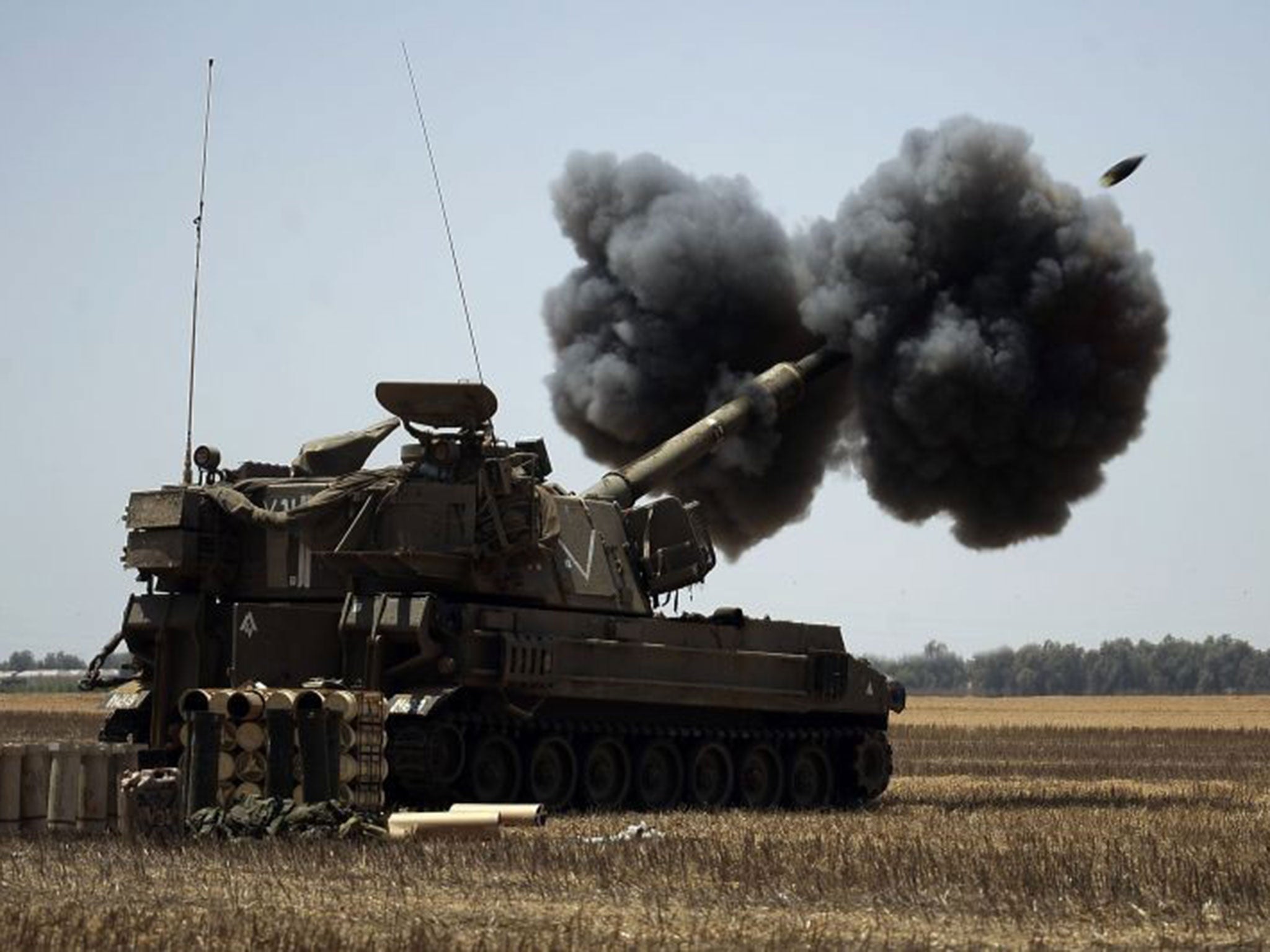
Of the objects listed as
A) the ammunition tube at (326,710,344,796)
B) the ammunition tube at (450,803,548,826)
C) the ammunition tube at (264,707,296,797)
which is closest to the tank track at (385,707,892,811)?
the ammunition tube at (450,803,548,826)

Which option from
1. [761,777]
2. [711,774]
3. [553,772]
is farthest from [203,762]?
[761,777]

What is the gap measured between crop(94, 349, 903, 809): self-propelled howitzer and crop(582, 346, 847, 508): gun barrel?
0.52ft

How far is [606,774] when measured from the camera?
88.9 ft

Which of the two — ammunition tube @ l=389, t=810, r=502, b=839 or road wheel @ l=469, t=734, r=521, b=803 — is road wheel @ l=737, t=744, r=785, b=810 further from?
ammunition tube @ l=389, t=810, r=502, b=839

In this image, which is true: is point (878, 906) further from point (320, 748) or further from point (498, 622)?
point (498, 622)

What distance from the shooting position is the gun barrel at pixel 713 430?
98.2ft

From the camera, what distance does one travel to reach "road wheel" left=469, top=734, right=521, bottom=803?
82.6 feet

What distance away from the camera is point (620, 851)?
61.9ft

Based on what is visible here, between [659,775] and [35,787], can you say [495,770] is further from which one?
[35,787]

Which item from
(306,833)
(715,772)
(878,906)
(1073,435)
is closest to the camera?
(878,906)

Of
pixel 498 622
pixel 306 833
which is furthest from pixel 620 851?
pixel 498 622

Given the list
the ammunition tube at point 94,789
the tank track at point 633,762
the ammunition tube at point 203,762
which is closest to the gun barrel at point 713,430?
the tank track at point 633,762

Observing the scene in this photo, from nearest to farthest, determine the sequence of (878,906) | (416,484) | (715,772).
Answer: (878,906) → (416,484) → (715,772)

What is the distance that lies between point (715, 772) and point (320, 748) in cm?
804
